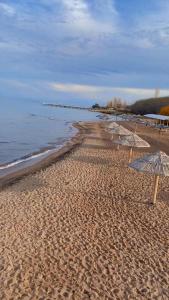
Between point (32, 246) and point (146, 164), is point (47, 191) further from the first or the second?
point (32, 246)

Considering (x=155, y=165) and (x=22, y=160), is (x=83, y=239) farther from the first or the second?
(x=22, y=160)

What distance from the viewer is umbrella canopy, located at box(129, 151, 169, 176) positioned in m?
9.94

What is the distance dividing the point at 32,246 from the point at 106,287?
2046 mm

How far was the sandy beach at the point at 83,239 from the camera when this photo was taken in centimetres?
602

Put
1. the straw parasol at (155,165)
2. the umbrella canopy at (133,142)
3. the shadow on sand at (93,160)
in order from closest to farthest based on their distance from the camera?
the straw parasol at (155,165)
the umbrella canopy at (133,142)
the shadow on sand at (93,160)

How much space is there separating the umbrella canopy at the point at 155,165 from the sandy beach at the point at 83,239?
123cm

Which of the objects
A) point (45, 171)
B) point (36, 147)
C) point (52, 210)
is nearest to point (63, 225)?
point (52, 210)

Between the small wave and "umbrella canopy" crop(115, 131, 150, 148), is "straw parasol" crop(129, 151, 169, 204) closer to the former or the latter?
"umbrella canopy" crop(115, 131, 150, 148)

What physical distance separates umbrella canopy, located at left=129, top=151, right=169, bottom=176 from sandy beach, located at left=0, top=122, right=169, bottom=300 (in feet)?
4.03

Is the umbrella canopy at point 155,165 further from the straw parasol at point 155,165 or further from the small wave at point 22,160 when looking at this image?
the small wave at point 22,160

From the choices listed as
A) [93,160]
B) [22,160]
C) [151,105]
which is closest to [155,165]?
[93,160]

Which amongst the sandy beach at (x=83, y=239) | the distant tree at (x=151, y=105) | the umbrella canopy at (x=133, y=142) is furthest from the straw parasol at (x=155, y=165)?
the distant tree at (x=151, y=105)

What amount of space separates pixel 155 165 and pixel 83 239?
11.1 feet

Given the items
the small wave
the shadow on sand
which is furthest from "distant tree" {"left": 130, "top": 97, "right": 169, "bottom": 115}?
the shadow on sand
